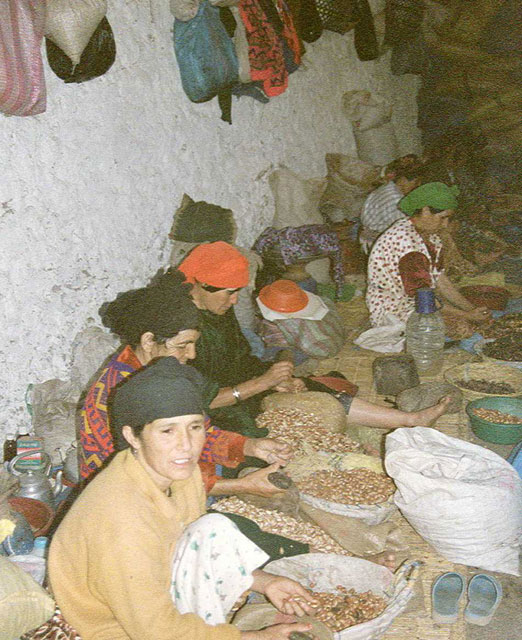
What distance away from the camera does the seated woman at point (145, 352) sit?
2.68 metres

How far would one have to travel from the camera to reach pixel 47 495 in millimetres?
3199

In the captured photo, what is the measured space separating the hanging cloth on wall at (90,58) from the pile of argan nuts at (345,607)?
9.21 ft

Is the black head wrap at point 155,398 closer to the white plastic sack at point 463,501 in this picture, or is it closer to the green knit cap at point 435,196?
the white plastic sack at point 463,501

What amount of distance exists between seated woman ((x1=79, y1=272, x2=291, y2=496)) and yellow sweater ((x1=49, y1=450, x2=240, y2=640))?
2.37 ft

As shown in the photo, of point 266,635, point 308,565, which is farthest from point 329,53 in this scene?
point 266,635

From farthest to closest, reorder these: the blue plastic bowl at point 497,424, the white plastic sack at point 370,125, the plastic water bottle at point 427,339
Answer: the white plastic sack at point 370,125
the plastic water bottle at point 427,339
the blue plastic bowl at point 497,424

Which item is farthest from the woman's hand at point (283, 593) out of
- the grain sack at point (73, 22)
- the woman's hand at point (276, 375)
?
the grain sack at point (73, 22)

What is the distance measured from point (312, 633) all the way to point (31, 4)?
2844 mm

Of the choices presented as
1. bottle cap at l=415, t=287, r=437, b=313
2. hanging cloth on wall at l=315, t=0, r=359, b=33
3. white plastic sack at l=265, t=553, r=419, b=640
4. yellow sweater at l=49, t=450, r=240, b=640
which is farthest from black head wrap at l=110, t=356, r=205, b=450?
hanging cloth on wall at l=315, t=0, r=359, b=33

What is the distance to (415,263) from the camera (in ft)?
15.6

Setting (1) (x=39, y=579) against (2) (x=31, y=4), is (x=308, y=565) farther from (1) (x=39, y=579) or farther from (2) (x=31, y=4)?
(2) (x=31, y=4)

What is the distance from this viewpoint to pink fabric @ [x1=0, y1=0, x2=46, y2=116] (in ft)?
9.55

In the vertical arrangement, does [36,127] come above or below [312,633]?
above

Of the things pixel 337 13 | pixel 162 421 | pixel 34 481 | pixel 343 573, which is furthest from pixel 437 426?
pixel 337 13
